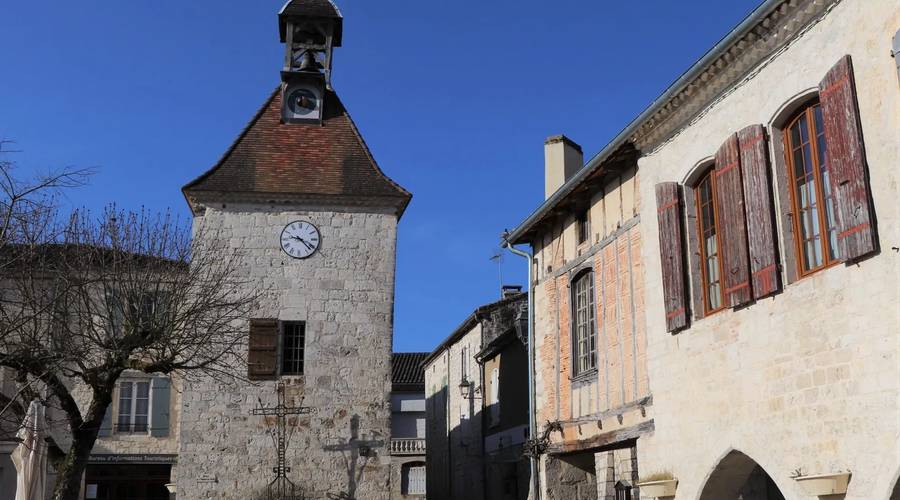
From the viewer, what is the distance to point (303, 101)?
1970 centimetres

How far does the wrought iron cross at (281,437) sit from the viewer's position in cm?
1647

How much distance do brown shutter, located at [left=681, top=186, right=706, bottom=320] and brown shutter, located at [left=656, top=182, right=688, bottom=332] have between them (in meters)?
0.09

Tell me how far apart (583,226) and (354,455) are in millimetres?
7092

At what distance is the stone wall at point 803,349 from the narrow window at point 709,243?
0.21 m

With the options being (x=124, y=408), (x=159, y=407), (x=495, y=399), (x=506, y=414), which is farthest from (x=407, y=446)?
(x=506, y=414)

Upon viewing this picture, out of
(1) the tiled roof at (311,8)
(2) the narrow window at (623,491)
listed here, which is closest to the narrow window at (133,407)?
(1) the tiled roof at (311,8)

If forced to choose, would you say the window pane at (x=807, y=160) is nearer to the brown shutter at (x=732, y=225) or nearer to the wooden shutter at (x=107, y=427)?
the brown shutter at (x=732, y=225)

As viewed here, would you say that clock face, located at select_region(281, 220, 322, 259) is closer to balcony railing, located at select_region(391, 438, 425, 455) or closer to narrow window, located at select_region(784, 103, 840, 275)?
narrow window, located at select_region(784, 103, 840, 275)

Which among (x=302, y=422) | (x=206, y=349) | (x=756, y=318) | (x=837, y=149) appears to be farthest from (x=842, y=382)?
(x=302, y=422)

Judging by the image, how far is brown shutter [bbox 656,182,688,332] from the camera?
31.0 feet

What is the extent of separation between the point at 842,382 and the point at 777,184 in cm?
192

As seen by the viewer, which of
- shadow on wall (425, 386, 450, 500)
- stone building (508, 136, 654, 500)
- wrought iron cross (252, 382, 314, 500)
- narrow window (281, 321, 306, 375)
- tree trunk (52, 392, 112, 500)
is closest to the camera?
stone building (508, 136, 654, 500)

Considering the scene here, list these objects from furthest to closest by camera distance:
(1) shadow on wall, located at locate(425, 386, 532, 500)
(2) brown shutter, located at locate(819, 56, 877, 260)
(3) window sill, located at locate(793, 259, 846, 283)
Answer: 1. (1) shadow on wall, located at locate(425, 386, 532, 500)
2. (3) window sill, located at locate(793, 259, 846, 283)
3. (2) brown shutter, located at locate(819, 56, 877, 260)

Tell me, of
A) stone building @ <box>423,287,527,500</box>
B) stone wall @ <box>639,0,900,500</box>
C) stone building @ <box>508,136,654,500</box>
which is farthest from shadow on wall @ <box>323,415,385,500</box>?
stone wall @ <box>639,0,900,500</box>
